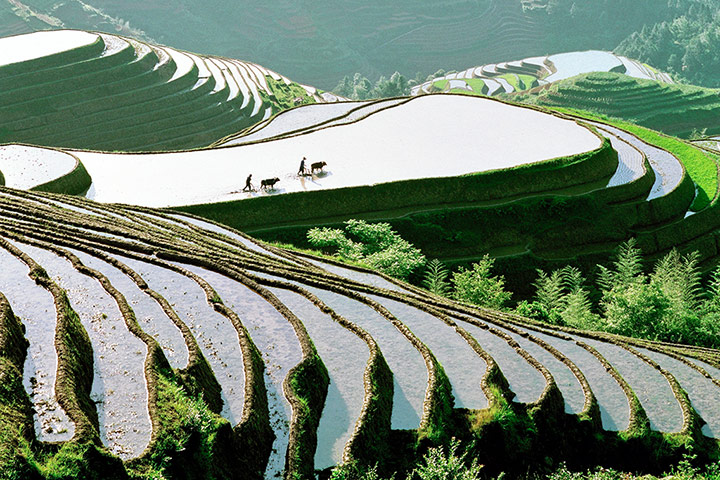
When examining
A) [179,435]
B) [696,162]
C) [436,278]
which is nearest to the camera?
[179,435]

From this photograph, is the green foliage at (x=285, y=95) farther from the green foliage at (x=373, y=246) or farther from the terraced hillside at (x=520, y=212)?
the green foliage at (x=373, y=246)

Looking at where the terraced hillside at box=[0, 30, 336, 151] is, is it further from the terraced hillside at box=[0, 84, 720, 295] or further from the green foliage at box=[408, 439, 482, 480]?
the green foliage at box=[408, 439, 482, 480]

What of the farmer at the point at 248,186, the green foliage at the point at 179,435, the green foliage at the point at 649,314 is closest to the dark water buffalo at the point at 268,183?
the farmer at the point at 248,186

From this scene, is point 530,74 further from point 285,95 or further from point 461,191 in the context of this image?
point 461,191

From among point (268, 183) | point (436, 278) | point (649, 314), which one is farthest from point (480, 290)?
point (268, 183)

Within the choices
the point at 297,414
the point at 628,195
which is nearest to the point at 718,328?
the point at 628,195

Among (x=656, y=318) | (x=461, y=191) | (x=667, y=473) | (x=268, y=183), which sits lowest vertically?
(x=656, y=318)

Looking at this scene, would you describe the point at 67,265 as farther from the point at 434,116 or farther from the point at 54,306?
the point at 434,116
